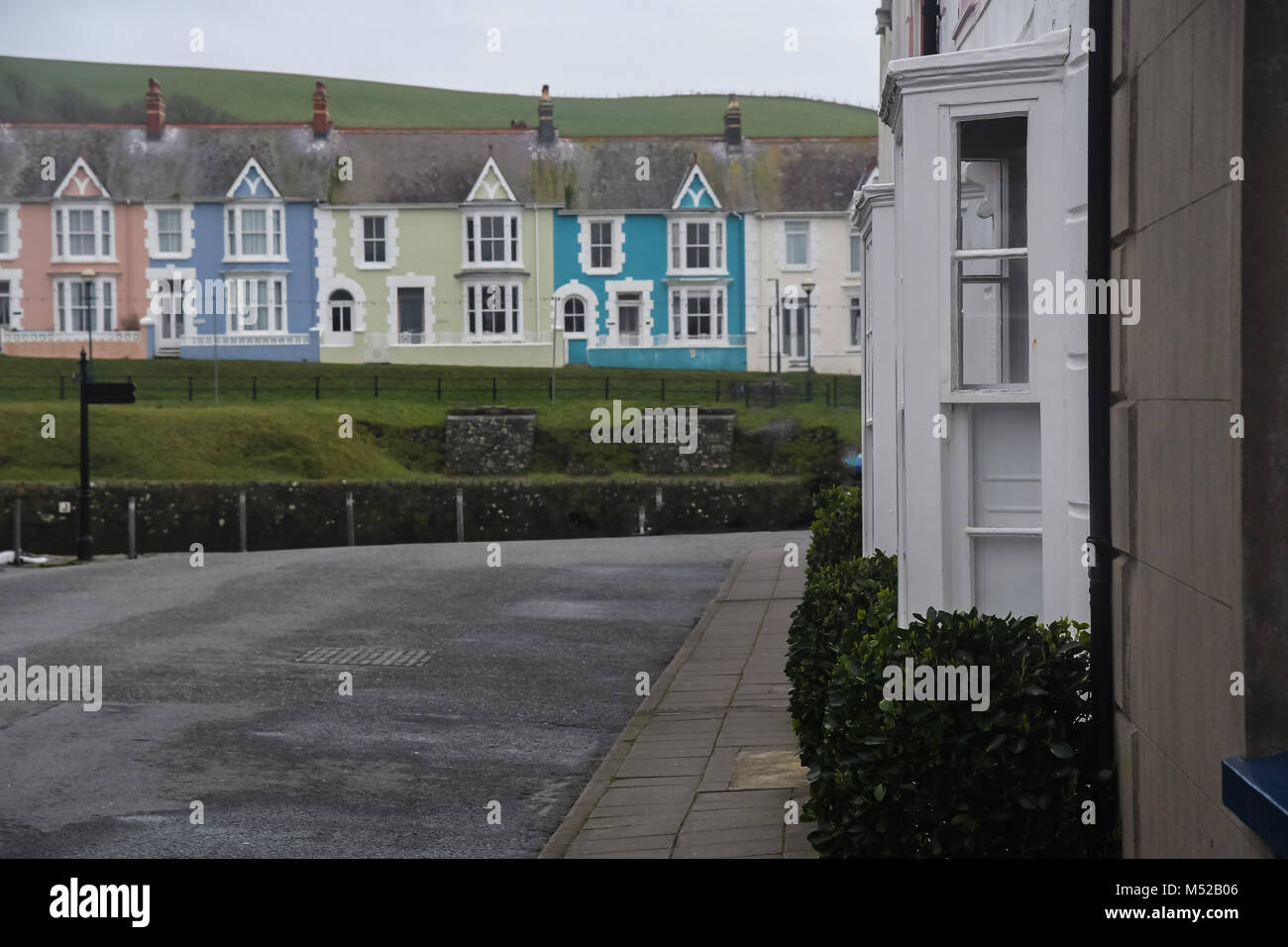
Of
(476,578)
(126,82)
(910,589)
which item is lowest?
(476,578)

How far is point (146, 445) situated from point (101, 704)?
26949mm

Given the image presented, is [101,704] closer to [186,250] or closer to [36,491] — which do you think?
[36,491]

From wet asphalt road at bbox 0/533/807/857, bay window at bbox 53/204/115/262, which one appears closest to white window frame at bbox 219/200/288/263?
Answer: bay window at bbox 53/204/115/262

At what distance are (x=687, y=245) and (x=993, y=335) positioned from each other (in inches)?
1927

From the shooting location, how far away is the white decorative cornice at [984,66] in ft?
18.9

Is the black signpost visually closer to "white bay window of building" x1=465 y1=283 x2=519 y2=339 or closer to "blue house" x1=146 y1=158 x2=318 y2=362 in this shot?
"blue house" x1=146 y1=158 x2=318 y2=362

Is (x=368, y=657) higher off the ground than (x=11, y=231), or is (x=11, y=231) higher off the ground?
(x=11, y=231)

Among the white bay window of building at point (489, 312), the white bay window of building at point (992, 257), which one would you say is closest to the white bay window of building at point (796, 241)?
the white bay window of building at point (489, 312)

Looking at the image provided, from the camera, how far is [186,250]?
54125 mm

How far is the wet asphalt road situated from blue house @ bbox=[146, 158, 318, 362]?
3266 centimetres

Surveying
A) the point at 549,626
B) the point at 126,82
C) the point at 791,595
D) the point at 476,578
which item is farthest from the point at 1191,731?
the point at 126,82

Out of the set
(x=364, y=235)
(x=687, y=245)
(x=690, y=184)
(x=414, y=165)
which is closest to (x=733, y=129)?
(x=690, y=184)

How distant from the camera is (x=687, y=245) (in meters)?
54.8

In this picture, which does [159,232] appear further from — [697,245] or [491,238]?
[697,245]
